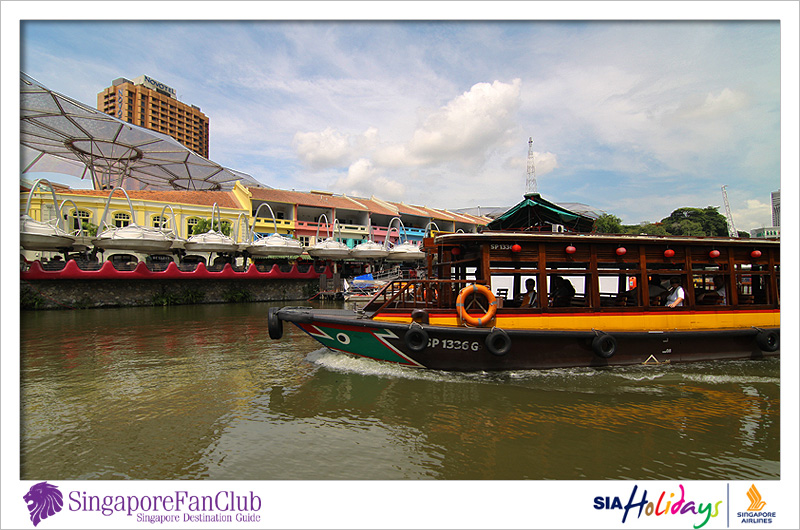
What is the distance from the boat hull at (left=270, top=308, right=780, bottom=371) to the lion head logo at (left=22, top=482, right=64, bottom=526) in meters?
3.97

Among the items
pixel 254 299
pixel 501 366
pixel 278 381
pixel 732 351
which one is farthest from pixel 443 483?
pixel 254 299

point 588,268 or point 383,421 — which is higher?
point 588,268

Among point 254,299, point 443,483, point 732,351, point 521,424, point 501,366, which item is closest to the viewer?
point 443,483

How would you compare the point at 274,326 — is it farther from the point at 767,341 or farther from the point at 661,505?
the point at 767,341

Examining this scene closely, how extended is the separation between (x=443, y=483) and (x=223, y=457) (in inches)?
93.5

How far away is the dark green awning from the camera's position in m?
9.19

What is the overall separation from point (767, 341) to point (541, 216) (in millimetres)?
4674

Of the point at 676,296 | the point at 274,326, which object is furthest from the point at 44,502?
the point at 676,296

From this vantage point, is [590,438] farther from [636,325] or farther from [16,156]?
[16,156]

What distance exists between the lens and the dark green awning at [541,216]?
362 inches

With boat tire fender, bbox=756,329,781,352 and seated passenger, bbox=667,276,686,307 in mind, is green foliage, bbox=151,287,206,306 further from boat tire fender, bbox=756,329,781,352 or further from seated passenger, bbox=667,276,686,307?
boat tire fender, bbox=756,329,781,352

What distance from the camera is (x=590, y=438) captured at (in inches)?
172

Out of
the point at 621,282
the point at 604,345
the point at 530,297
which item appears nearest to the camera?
the point at 604,345

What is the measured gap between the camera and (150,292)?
19.2m
